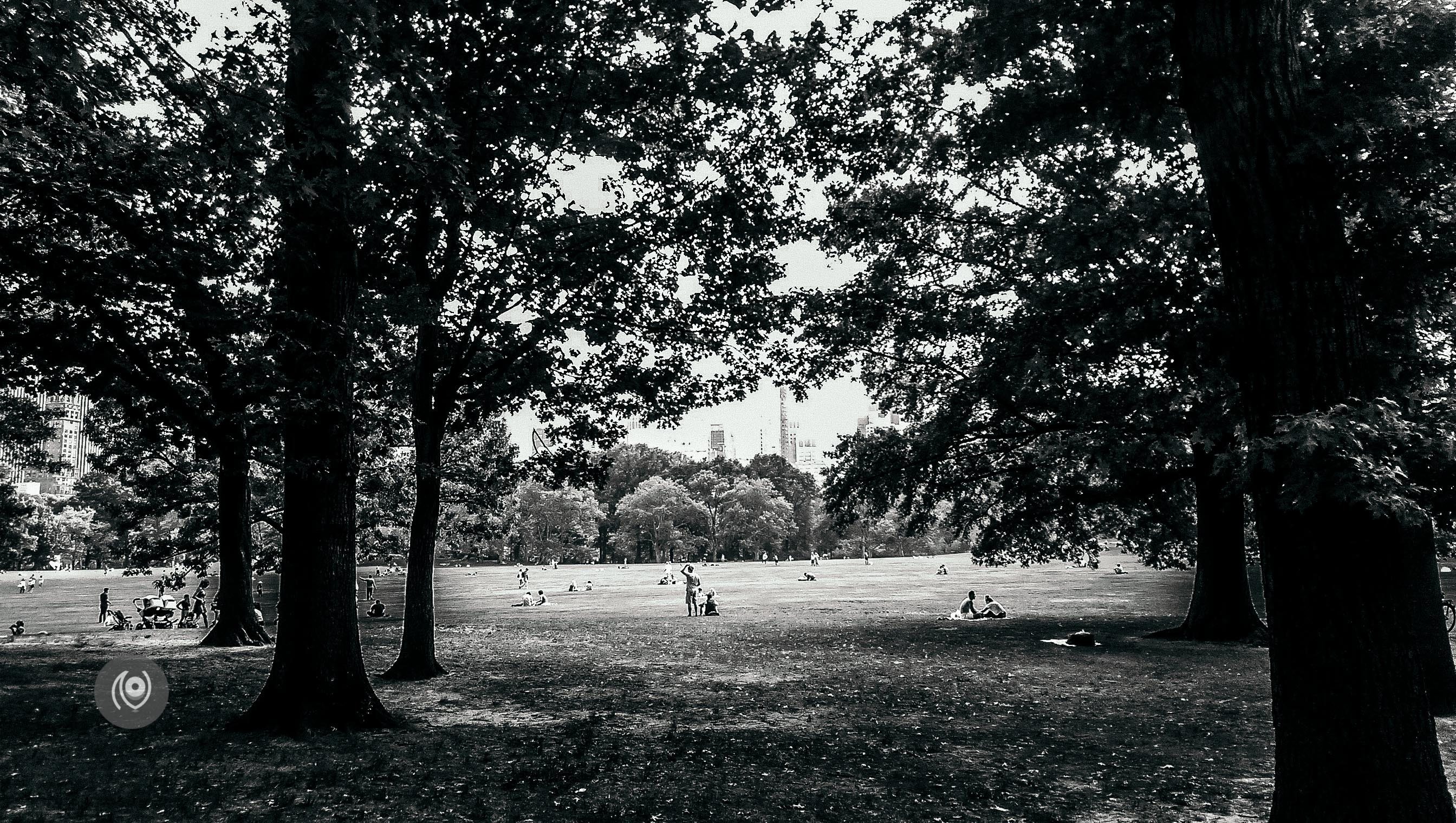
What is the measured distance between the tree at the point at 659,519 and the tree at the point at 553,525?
4.59 metres

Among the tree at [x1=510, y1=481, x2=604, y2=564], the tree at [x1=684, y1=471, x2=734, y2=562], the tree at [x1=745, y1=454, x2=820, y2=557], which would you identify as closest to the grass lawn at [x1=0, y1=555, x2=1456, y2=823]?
the tree at [x1=510, y1=481, x2=604, y2=564]

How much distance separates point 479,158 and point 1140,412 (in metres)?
11.5

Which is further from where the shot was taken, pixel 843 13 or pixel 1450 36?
pixel 843 13

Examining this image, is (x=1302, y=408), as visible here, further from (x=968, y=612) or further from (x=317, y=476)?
(x=968, y=612)

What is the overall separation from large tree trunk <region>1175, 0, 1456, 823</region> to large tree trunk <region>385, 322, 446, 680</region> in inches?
455

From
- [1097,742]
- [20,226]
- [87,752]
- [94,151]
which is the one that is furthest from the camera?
[20,226]

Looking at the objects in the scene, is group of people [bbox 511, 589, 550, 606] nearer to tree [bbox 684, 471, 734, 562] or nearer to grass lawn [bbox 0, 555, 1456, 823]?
grass lawn [bbox 0, 555, 1456, 823]

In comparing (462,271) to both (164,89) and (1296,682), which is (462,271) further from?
(1296,682)

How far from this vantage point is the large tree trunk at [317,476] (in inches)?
371

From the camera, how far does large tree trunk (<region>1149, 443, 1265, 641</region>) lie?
19.4 m

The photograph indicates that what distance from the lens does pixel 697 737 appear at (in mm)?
9531

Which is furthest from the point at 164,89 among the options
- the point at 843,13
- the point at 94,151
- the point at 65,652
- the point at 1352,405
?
the point at 65,652

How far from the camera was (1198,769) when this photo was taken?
8125mm

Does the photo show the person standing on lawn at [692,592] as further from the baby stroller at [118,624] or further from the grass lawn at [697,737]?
the baby stroller at [118,624]
